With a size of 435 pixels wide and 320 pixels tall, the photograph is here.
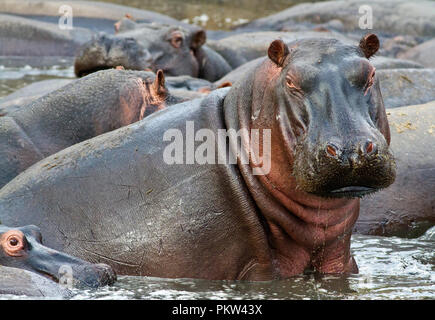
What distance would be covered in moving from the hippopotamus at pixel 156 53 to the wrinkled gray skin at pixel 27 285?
4.49 meters

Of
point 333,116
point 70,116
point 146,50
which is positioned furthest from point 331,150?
point 146,50

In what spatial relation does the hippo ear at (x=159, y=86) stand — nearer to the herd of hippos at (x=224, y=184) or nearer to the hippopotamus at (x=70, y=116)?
the hippopotamus at (x=70, y=116)

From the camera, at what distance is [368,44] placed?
4.66 m

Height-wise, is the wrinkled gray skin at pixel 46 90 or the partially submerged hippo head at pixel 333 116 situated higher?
the partially submerged hippo head at pixel 333 116

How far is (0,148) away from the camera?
591cm

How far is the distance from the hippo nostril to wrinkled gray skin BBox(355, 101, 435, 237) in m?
1.98

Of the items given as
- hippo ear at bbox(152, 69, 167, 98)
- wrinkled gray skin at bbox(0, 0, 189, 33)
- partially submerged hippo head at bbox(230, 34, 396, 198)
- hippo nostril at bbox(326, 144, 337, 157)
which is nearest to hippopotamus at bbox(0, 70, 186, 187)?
hippo ear at bbox(152, 69, 167, 98)

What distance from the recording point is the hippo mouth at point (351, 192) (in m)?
4.20

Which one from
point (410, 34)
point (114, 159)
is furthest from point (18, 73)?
point (114, 159)

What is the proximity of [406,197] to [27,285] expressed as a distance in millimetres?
2872

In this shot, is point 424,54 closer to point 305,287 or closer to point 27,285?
point 305,287

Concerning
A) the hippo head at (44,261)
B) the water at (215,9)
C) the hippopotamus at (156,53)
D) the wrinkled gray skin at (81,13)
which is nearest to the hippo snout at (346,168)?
the hippo head at (44,261)

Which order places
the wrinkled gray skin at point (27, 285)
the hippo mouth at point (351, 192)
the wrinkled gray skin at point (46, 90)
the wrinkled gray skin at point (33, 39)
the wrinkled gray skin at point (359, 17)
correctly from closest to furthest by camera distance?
1. the wrinkled gray skin at point (27, 285)
2. the hippo mouth at point (351, 192)
3. the wrinkled gray skin at point (46, 90)
4. the wrinkled gray skin at point (33, 39)
5. the wrinkled gray skin at point (359, 17)

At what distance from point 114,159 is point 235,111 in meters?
0.70
